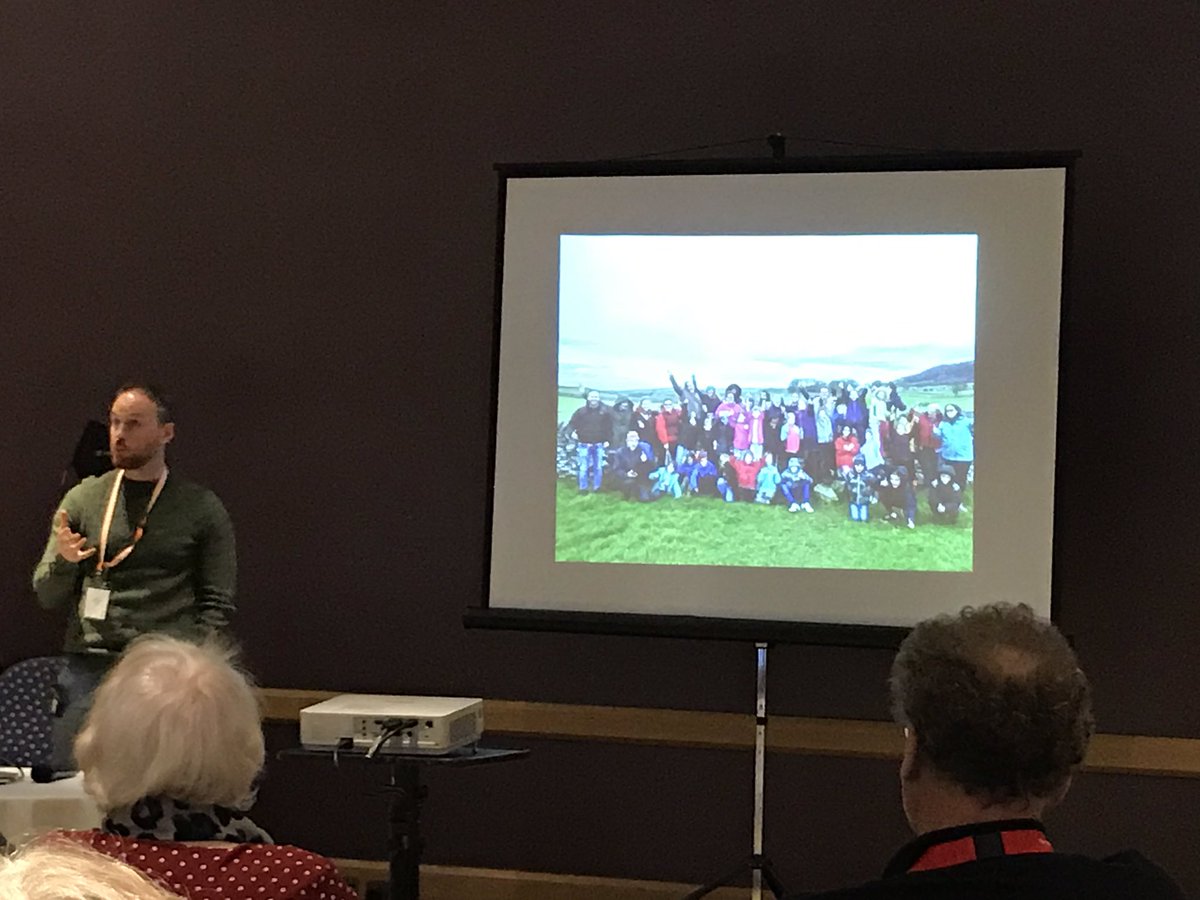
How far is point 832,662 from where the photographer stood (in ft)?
12.9

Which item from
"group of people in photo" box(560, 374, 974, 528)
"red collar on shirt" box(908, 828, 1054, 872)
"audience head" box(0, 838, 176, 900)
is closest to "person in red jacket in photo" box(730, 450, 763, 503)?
"group of people in photo" box(560, 374, 974, 528)

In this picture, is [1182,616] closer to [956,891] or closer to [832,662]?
[832,662]

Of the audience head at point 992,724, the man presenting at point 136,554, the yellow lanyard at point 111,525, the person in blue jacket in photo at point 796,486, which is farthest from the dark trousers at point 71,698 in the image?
the audience head at point 992,724

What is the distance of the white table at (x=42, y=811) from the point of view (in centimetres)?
297

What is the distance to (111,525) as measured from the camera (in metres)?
3.77

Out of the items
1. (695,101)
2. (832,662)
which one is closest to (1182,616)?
(832,662)

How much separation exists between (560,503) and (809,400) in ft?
2.37

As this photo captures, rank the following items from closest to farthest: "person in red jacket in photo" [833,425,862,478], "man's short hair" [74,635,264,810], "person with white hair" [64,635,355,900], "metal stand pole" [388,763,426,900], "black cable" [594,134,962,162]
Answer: "person with white hair" [64,635,355,900] → "man's short hair" [74,635,264,810] → "metal stand pole" [388,763,426,900] → "person in red jacket in photo" [833,425,862,478] → "black cable" [594,134,962,162]

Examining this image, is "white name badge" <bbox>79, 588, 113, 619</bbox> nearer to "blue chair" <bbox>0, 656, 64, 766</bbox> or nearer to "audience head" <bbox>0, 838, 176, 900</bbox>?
"blue chair" <bbox>0, 656, 64, 766</bbox>

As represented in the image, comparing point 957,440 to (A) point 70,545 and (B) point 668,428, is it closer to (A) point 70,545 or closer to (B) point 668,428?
(B) point 668,428

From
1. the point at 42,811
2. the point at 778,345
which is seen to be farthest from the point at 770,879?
the point at 42,811

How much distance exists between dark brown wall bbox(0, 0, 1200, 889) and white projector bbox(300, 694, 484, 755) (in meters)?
0.70

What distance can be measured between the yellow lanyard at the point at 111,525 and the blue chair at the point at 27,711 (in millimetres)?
292

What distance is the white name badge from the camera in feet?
12.1
